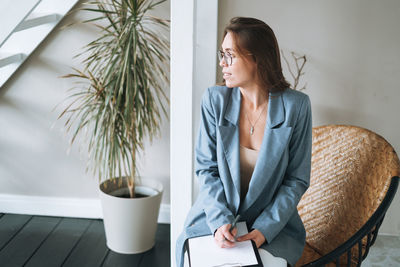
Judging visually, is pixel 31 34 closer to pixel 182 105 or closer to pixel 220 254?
pixel 182 105

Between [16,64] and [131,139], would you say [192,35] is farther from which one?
[16,64]

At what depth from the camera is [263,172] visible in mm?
1538

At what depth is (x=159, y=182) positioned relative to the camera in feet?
8.80

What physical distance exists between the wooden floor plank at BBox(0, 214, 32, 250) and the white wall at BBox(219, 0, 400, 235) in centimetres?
180

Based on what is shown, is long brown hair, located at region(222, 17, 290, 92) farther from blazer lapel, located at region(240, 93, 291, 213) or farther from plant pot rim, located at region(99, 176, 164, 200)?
plant pot rim, located at region(99, 176, 164, 200)

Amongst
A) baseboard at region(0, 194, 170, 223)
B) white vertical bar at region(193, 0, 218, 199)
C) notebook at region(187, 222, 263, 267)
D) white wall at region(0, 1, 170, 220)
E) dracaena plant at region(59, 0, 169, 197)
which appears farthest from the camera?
baseboard at region(0, 194, 170, 223)

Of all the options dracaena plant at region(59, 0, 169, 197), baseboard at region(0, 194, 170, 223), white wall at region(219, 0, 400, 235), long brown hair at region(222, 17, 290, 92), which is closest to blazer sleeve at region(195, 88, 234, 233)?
long brown hair at region(222, 17, 290, 92)

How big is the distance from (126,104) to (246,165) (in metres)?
0.93

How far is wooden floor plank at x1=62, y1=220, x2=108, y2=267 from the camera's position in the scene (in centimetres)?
243

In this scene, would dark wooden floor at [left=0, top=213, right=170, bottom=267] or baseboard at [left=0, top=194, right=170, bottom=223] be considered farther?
baseboard at [left=0, top=194, right=170, bottom=223]

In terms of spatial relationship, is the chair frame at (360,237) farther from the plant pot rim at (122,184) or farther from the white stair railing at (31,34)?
the white stair railing at (31,34)

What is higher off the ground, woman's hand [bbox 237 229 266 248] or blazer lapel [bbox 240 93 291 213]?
blazer lapel [bbox 240 93 291 213]

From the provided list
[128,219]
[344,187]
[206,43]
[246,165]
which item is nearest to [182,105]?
[246,165]

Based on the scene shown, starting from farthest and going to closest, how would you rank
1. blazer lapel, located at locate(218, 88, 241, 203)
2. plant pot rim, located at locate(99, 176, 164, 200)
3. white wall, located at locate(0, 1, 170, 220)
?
white wall, located at locate(0, 1, 170, 220), plant pot rim, located at locate(99, 176, 164, 200), blazer lapel, located at locate(218, 88, 241, 203)
